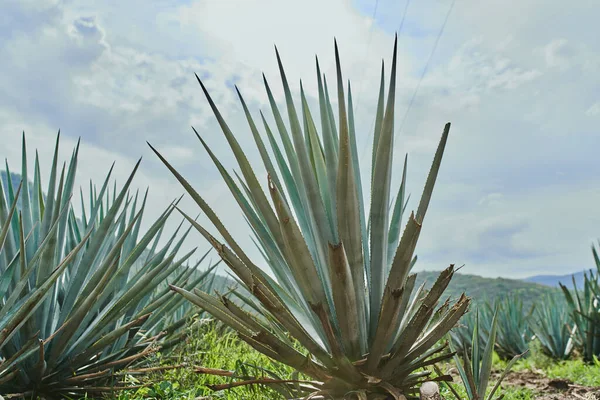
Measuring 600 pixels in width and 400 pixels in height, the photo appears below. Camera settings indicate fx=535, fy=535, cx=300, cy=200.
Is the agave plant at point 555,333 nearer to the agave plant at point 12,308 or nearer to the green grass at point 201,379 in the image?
the green grass at point 201,379

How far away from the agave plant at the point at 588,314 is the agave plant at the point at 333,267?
4301 millimetres

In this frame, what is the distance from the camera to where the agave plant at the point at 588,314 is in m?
5.62

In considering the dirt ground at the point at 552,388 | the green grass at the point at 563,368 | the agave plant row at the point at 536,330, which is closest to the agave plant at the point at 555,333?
the agave plant row at the point at 536,330

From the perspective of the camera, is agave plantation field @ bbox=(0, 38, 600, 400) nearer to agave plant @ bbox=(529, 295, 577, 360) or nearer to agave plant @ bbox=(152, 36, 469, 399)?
agave plant @ bbox=(152, 36, 469, 399)

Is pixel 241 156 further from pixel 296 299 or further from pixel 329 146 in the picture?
pixel 296 299

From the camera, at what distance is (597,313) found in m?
5.71

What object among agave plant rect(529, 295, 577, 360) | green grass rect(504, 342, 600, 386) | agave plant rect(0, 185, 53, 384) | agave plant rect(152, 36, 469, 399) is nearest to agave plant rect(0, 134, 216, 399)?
agave plant rect(0, 185, 53, 384)

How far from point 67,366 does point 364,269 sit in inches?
63.7

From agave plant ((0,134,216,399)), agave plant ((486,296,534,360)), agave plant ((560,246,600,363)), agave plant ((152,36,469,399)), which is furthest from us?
agave plant ((486,296,534,360))

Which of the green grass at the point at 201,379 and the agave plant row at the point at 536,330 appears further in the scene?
the agave plant row at the point at 536,330

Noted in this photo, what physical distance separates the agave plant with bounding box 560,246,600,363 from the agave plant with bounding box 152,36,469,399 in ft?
14.1

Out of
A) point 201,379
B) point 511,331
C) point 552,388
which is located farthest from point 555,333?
point 201,379

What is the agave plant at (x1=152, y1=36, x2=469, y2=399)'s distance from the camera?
177cm

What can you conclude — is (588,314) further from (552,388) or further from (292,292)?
(292,292)
